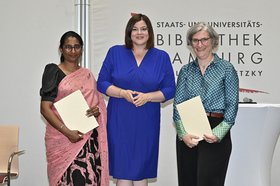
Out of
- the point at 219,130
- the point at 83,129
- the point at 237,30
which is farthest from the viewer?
the point at 237,30

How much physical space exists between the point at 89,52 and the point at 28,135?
3.47ft

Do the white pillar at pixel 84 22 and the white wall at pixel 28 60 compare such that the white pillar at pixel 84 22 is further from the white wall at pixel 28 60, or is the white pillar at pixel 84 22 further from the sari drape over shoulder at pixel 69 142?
the sari drape over shoulder at pixel 69 142

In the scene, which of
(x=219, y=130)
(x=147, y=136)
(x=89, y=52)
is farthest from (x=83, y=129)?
(x=89, y=52)

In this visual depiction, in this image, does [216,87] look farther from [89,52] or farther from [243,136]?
[89,52]

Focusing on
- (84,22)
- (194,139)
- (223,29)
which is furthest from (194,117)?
(84,22)

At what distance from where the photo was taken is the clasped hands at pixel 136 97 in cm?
289

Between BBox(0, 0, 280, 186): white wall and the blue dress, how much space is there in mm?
1563

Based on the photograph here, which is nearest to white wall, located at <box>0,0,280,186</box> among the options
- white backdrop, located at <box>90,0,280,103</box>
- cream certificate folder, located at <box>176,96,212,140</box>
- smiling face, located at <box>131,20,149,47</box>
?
white backdrop, located at <box>90,0,280,103</box>

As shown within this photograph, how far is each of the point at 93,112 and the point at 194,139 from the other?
75 cm

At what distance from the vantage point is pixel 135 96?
2.94 meters

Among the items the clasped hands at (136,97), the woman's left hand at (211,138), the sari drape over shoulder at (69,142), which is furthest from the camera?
the sari drape over shoulder at (69,142)

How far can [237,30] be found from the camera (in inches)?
179

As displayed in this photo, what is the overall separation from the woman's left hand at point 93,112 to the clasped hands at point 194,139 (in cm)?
67

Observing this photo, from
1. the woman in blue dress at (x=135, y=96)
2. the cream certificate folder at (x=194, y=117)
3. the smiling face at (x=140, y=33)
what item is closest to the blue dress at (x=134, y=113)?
the woman in blue dress at (x=135, y=96)
